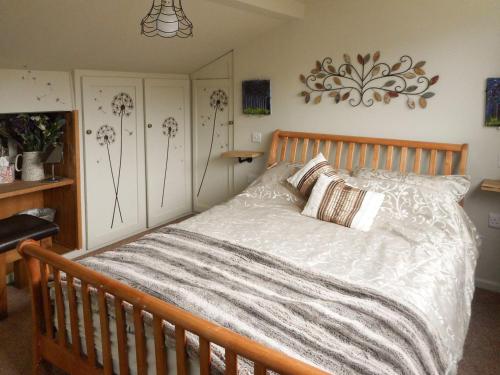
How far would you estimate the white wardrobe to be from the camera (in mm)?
3600

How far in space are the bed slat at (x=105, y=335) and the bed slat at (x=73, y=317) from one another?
0.68 ft

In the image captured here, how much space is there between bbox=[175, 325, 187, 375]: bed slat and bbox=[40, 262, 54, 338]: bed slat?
0.87 m

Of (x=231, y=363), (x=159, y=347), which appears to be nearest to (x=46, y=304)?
(x=159, y=347)

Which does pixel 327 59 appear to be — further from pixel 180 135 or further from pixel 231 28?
pixel 180 135

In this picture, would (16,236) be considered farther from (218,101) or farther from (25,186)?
(218,101)

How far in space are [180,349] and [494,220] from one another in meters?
2.52

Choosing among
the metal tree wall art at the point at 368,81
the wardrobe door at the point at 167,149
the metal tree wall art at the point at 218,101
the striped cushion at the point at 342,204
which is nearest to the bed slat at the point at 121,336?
the striped cushion at the point at 342,204

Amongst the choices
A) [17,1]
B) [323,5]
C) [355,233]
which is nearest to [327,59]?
[323,5]

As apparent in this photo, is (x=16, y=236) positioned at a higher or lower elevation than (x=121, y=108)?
lower

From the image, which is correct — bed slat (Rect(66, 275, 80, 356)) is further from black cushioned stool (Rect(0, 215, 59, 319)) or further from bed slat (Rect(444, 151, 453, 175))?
bed slat (Rect(444, 151, 453, 175))

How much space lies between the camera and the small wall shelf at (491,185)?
271 centimetres

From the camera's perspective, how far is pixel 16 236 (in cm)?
270

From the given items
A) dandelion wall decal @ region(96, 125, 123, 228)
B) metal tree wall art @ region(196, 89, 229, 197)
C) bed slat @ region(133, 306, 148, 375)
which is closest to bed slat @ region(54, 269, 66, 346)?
bed slat @ region(133, 306, 148, 375)

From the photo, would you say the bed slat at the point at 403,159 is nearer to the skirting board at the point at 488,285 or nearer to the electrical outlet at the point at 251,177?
the skirting board at the point at 488,285
